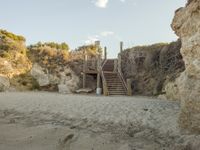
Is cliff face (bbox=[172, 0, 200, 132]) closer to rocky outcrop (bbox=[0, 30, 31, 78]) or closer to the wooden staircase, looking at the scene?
the wooden staircase

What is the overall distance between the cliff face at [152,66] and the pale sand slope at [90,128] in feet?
26.8

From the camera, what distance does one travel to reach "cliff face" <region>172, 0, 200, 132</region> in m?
5.55

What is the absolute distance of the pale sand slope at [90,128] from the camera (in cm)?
541

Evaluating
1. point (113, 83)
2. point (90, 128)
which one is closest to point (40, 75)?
point (113, 83)

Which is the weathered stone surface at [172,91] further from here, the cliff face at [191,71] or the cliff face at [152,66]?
the cliff face at [191,71]

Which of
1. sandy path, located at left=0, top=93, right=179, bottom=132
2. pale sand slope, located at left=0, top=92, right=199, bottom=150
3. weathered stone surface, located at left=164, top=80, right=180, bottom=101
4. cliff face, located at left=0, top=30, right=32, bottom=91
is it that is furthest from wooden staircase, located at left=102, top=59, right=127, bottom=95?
pale sand slope, located at left=0, top=92, right=199, bottom=150

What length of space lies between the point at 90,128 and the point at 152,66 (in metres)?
12.9

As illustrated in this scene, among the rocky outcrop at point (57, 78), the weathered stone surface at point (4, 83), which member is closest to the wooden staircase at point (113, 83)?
the rocky outcrop at point (57, 78)

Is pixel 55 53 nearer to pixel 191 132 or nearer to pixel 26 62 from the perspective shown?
pixel 26 62

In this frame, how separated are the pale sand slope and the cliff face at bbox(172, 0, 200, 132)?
0.41 m

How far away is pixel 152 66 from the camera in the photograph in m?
18.5

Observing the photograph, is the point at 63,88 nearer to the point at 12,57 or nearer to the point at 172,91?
the point at 12,57

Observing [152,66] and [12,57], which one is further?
[12,57]

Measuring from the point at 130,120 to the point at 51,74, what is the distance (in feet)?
49.9
